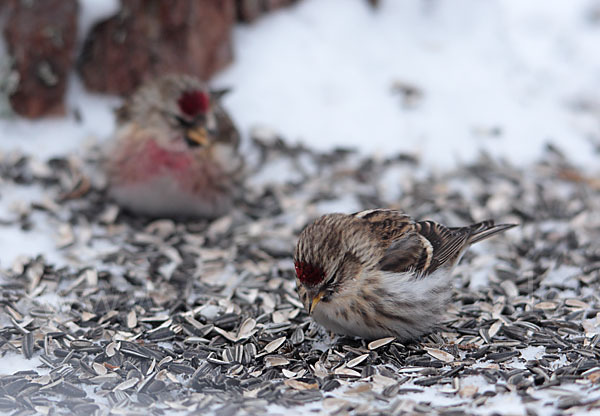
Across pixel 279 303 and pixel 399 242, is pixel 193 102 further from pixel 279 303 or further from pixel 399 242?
pixel 399 242

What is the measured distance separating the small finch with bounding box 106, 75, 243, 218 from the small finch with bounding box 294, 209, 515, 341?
1.58 m

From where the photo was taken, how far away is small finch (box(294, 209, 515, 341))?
2.94 meters

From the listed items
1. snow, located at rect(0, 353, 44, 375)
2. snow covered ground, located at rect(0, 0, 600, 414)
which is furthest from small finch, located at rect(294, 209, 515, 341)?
snow covered ground, located at rect(0, 0, 600, 414)

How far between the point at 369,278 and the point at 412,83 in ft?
10.2

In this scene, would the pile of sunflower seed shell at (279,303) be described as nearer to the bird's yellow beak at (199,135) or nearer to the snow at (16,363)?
the snow at (16,363)

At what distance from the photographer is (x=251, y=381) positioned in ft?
9.26

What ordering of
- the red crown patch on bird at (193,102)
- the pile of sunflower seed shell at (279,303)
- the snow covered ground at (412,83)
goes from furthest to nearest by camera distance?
the snow covered ground at (412,83) → the red crown patch on bird at (193,102) → the pile of sunflower seed shell at (279,303)

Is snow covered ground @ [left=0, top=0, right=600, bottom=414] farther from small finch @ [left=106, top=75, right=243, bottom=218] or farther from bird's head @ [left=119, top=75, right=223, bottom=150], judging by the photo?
bird's head @ [left=119, top=75, right=223, bottom=150]

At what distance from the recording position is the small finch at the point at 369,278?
9.66ft

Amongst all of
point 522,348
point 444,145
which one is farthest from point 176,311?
point 444,145

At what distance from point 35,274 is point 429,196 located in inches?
99.3

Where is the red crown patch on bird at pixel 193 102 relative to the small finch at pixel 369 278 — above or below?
above

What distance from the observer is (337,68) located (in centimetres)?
576

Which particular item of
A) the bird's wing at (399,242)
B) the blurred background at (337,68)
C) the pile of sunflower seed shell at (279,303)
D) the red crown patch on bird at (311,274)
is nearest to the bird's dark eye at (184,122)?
the pile of sunflower seed shell at (279,303)
